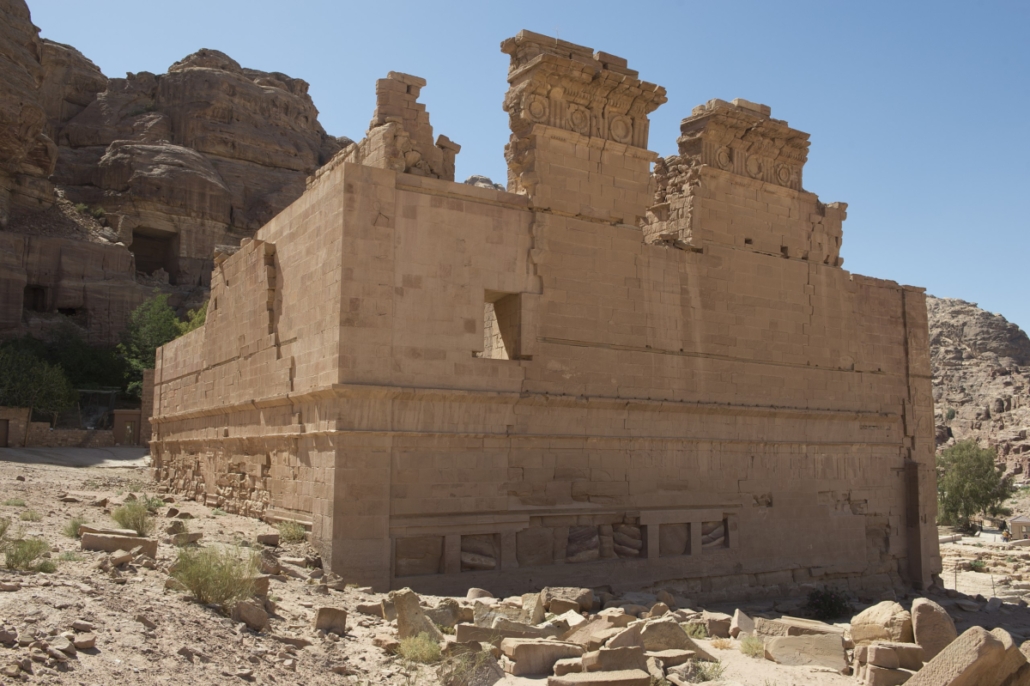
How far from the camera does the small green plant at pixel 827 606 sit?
12.4 meters

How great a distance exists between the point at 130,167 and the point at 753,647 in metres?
44.2

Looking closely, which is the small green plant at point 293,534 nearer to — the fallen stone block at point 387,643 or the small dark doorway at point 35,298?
the fallen stone block at point 387,643

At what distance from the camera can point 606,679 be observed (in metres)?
6.34

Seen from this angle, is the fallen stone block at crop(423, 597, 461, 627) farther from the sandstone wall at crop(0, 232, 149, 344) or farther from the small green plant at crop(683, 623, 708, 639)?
the sandstone wall at crop(0, 232, 149, 344)

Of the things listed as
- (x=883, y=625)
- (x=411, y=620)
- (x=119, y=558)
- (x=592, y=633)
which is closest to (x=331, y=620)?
(x=411, y=620)

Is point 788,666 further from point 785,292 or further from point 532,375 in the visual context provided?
point 785,292

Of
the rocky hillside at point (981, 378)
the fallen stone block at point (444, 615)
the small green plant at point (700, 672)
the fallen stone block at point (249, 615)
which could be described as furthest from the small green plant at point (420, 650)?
the rocky hillside at point (981, 378)

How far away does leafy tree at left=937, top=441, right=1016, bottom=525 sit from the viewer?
137 ft

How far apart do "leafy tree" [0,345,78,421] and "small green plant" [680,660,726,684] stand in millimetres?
28933

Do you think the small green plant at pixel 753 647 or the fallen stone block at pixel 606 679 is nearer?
the fallen stone block at pixel 606 679

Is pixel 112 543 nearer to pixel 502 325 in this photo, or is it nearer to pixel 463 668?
pixel 463 668

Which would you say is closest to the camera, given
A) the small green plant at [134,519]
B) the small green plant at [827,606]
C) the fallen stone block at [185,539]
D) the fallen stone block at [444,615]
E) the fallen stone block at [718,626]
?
the fallen stone block at [444,615]

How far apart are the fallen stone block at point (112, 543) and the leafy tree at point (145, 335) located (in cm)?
2880

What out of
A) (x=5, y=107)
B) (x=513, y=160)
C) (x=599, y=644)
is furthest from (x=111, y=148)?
(x=599, y=644)
